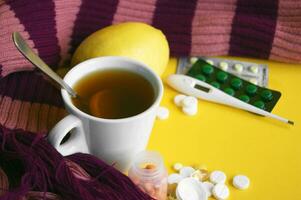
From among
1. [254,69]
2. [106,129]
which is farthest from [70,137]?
[254,69]

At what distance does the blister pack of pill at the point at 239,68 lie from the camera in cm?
58

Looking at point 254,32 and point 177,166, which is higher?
point 254,32

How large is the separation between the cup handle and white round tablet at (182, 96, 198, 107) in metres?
0.14

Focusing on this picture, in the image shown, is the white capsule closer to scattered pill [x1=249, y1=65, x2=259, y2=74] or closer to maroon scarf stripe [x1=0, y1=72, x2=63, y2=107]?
scattered pill [x1=249, y1=65, x2=259, y2=74]

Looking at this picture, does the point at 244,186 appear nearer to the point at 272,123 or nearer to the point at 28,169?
the point at 272,123

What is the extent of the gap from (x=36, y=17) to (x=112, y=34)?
97 millimetres

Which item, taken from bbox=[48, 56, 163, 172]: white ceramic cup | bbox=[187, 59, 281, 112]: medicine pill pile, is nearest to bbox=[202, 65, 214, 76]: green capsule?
bbox=[187, 59, 281, 112]: medicine pill pile

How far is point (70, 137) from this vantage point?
0.44 m

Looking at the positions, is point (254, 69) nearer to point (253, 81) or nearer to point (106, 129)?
point (253, 81)

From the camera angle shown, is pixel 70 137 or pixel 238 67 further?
pixel 238 67

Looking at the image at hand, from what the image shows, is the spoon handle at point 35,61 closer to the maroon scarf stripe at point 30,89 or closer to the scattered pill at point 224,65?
the maroon scarf stripe at point 30,89

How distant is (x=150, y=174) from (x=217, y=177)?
0.08 meters

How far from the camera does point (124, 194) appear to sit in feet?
1.32

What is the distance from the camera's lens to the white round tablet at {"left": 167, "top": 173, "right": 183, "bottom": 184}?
0.46 metres
